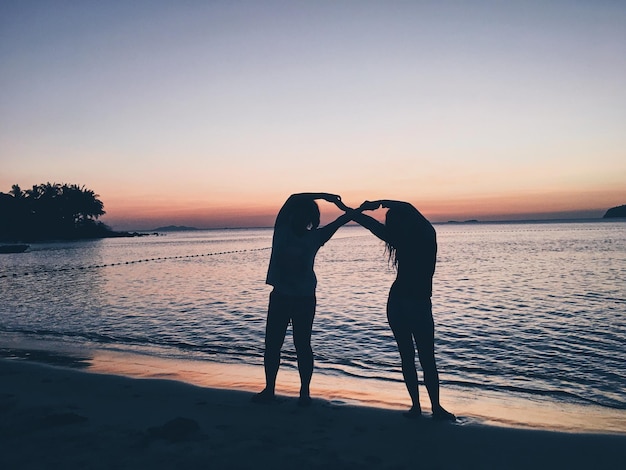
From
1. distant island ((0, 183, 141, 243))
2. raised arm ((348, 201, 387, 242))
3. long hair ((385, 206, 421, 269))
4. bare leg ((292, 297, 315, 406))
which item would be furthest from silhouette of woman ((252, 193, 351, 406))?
distant island ((0, 183, 141, 243))

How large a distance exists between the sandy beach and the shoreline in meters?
0.55

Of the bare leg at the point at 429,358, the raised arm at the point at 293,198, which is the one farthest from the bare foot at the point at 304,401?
the raised arm at the point at 293,198

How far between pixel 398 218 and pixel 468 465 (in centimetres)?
247

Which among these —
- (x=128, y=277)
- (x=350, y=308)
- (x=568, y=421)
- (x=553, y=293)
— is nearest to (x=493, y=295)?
(x=553, y=293)

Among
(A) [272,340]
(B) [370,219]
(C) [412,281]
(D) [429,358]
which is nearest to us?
(C) [412,281]

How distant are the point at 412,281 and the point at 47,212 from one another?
401 feet

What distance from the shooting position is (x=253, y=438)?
4398 mm

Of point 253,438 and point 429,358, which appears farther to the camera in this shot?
point 429,358

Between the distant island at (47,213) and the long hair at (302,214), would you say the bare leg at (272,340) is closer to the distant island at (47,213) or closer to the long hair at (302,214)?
the long hair at (302,214)

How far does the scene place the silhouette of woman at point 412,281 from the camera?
480 cm

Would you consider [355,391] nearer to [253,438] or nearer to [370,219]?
[253,438]

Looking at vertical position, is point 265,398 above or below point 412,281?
below

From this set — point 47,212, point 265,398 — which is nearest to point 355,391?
point 265,398

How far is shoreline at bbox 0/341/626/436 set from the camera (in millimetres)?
5621
